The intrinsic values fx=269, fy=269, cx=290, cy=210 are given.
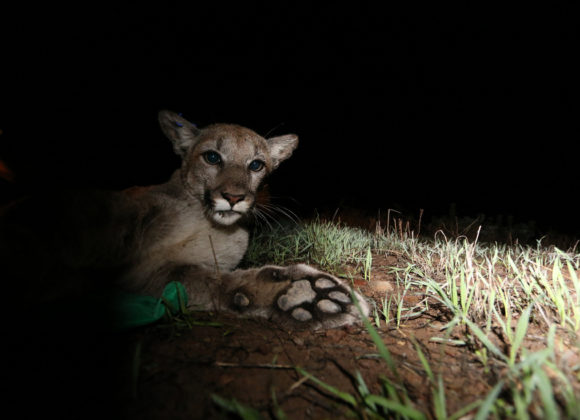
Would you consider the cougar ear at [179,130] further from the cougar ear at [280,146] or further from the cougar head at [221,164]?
the cougar ear at [280,146]

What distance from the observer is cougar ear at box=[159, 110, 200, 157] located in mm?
2945

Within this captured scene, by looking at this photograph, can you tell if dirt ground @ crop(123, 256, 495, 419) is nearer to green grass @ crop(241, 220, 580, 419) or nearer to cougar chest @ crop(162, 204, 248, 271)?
green grass @ crop(241, 220, 580, 419)

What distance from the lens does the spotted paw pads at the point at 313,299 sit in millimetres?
1729

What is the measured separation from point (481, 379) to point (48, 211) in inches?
97.0

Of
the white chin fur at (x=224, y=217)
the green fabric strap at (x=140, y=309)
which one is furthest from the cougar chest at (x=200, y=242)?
the green fabric strap at (x=140, y=309)

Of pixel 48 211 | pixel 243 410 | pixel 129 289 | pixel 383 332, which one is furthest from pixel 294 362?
pixel 48 211

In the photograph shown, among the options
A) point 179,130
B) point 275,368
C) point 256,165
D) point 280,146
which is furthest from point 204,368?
point 280,146

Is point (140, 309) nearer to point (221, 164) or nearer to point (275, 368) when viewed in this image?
point (275, 368)

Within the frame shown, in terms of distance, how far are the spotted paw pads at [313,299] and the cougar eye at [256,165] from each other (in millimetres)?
1512

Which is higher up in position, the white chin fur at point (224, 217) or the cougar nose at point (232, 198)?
the cougar nose at point (232, 198)

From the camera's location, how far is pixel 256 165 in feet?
9.84

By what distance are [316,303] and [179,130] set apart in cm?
238

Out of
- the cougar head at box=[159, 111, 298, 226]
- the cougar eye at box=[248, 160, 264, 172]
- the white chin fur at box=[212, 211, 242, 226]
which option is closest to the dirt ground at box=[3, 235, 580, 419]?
the white chin fur at box=[212, 211, 242, 226]

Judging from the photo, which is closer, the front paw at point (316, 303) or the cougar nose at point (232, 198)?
the front paw at point (316, 303)
